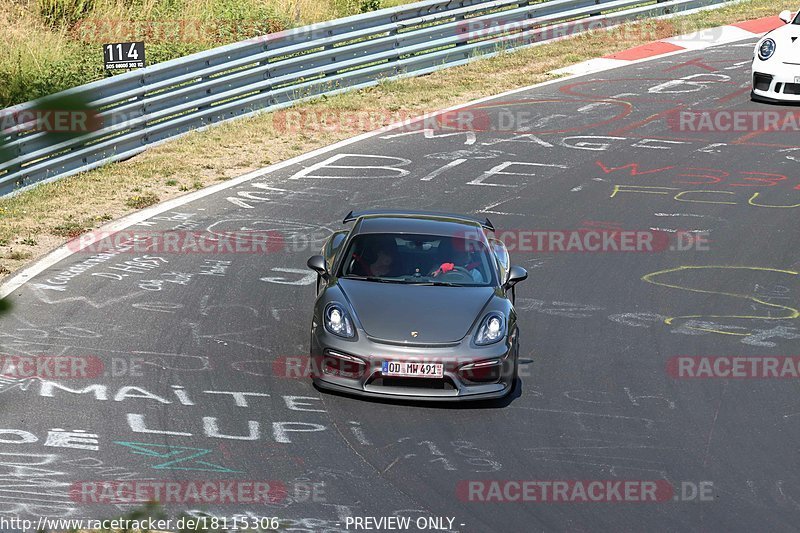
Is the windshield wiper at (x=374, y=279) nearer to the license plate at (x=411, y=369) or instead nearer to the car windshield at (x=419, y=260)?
the car windshield at (x=419, y=260)

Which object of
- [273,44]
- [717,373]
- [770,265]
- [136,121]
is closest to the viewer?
[717,373]

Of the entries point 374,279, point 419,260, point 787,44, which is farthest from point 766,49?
point 374,279

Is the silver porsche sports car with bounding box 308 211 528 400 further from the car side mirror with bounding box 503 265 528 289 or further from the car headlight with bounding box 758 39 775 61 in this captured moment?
the car headlight with bounding box 758 39 775 61

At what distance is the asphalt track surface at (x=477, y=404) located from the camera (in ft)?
22.9

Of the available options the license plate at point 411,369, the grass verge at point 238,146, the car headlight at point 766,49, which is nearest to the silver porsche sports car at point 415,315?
the license plate at point 411,369

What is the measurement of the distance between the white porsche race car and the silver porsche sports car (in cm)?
974

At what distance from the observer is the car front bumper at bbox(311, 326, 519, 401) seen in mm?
8219

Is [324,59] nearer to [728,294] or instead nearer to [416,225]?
[728,294]

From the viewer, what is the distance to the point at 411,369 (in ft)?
26.9

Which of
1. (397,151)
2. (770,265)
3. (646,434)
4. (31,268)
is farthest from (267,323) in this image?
(397,151)

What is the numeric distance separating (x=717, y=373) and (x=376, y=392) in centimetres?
309

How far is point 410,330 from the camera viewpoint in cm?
841

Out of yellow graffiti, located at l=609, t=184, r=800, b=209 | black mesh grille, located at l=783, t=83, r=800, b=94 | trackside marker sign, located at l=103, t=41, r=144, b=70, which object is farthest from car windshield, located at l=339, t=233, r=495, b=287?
black mesh grille, located at l=783, t=83, r=800, b=94

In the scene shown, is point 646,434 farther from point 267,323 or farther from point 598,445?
point 267,323
